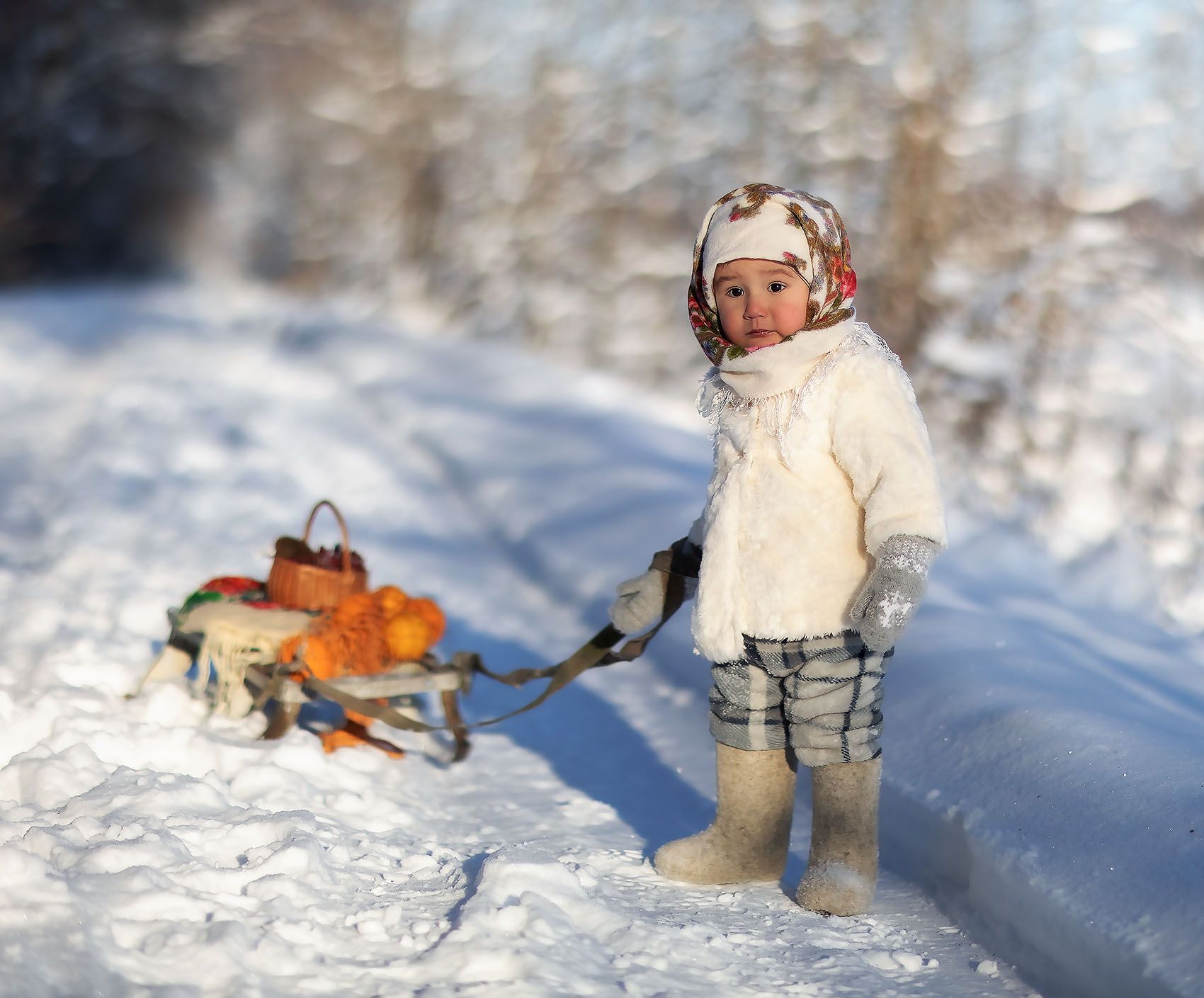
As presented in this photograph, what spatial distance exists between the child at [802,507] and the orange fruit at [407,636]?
3.21ft

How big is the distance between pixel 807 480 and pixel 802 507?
0.18 feet

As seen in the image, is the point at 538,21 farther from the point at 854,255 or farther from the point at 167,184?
the point at 854,255

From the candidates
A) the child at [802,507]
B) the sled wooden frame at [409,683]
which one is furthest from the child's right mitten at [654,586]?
→ the child at [802,507]

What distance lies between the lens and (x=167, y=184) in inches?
829

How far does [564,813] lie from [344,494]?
3789 mm

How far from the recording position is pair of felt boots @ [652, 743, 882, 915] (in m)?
2.32

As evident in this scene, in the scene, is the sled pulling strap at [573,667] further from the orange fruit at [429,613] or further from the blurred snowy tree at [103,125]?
the blurred snowy tree at [103,125]

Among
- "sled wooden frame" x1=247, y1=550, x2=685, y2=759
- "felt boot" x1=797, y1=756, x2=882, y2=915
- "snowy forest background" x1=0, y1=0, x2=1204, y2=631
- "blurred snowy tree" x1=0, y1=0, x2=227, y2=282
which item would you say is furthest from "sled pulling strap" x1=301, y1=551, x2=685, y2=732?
"blurred snowy tree" x1=0, y1=0, x2=227, y2=282

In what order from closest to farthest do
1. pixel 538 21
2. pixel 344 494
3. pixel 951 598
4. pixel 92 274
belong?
1. pixel 951 598
2. pixel 344 494
3. pixel 538 21
4. pixel 92 274

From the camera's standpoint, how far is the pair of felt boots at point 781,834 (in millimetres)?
2322

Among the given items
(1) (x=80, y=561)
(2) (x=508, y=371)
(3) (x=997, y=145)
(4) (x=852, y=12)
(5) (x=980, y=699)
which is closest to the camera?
(5) (x=980, y=699)

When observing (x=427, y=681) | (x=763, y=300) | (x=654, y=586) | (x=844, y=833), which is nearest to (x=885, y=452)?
(x=763, y=300)

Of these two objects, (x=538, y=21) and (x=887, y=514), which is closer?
(x=887, y=514)

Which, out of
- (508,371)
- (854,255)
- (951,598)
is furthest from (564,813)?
(854,255)
